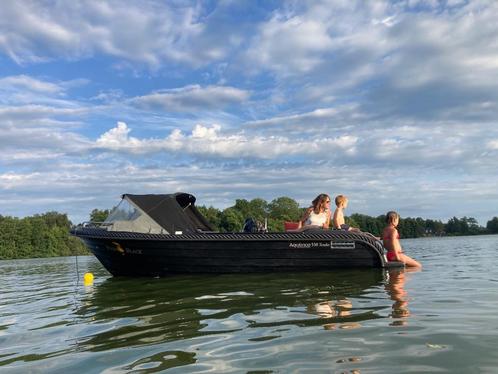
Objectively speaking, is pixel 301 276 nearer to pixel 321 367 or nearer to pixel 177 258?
pixel 177 258

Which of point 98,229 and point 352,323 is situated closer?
point 352,323

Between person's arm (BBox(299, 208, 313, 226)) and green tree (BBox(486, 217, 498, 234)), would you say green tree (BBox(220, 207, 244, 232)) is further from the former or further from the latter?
green tree (BBox(486, 217, 498, 234))

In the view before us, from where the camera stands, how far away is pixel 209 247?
9.73m

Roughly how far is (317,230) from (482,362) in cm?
639

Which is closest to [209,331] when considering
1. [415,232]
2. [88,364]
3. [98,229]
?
[88,364]

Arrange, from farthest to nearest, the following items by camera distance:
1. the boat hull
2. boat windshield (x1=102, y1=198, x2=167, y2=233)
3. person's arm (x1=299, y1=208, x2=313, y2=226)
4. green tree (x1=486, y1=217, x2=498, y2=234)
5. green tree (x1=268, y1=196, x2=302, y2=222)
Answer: green tree (x1=486, y1=217, x2=498, y2=234) < green tree (x1=268, y1=196, x2=302, y2=222) < boat windshield (x1=102, y1=198, x2=167, y2=233) < person's arm (x1=299, y1=208, x2=313, y2=226) < the boat hull

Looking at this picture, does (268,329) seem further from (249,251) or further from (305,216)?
(305,216)

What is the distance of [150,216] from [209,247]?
1782mm

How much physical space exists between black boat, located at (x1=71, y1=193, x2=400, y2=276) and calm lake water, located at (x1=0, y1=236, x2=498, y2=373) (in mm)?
1580

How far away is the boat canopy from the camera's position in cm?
1059

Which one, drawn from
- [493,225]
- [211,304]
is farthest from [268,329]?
[493,225]

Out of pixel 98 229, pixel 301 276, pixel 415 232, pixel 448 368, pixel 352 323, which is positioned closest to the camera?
pixel 448 368

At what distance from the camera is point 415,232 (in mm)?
95438

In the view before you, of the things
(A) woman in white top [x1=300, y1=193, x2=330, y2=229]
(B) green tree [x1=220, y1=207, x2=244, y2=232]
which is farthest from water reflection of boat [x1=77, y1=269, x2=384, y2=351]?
(B) green tree [x1=220, y1=207, x2=244, y2=232]
